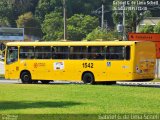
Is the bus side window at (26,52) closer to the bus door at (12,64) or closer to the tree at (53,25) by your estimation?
the bus door at (12,64)

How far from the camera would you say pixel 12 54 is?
36.3 metres

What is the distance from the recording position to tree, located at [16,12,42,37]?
13926 centimetres

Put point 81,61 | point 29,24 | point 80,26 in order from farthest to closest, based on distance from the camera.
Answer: point 29,24, point 80,26, point 81,61

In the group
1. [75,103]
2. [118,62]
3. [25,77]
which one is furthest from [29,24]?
[75,103]

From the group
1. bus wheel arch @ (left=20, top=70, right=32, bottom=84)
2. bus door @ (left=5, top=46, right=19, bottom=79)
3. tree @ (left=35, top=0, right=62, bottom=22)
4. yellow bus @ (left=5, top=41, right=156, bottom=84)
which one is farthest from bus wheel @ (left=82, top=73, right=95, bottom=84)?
tree @ (left=35, top=0, right=62, bottom=22)

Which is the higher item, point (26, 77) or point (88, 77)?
point (88, 77)

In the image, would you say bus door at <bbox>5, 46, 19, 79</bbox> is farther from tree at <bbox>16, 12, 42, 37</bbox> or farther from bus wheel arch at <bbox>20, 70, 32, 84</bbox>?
tree at <bbox>16, 12, 42, 37</bbox>

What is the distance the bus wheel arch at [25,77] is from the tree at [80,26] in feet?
262

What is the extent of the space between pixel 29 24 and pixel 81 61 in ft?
358

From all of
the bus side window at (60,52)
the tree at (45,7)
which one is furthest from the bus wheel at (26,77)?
the tree at (45,7)

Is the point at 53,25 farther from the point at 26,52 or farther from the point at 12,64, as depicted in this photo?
the point at 26,52

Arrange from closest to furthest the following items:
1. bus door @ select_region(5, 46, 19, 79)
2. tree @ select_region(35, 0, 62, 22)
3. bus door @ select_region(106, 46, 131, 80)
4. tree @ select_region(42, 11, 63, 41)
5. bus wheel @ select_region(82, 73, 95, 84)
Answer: bus door @ select_region(106, 46, 131, 80) < bus wheel @ select_region(82, 73, 95, 84) < bus door @ select_region(5, 46, 19, 79) < tree @ select_region(42, 11, 63, 41) < tree @ select_region(35, 0, 62, 22)

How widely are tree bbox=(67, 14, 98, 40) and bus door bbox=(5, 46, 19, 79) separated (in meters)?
79.2

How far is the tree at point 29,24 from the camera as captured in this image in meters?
139
